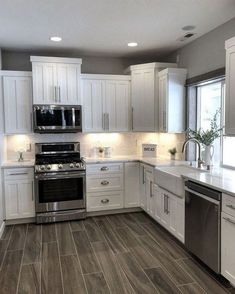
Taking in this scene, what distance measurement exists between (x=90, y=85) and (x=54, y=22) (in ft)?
4.88

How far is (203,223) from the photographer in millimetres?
2781

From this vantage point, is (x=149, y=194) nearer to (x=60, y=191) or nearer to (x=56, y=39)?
(x=60, y=191)

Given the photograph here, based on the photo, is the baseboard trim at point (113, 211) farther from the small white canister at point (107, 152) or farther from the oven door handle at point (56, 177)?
the small white canister at point (107, 152)

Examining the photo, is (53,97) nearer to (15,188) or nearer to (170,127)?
(15,188)

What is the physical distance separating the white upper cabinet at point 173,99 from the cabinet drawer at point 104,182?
1138mm

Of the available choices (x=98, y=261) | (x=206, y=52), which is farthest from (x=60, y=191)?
(x=206, y=52)

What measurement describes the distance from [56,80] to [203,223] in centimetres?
307

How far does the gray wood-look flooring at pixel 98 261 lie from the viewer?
256 cm

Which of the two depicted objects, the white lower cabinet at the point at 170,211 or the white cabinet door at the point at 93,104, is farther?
the white cabinet door at the point at 93,104

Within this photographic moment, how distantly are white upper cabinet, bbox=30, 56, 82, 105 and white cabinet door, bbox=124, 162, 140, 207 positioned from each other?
139 cm

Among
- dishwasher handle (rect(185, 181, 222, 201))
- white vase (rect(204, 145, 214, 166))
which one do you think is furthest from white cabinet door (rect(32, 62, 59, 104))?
dishwasher handle (rect(185, 181, 222, 201))

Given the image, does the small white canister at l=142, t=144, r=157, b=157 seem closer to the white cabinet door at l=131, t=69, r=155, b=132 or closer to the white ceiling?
the white cabinet door at l=131, t=69, r=155, b=132

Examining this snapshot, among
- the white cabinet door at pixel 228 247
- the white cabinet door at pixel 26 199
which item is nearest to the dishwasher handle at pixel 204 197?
the white cabinet door at pixel 228 247

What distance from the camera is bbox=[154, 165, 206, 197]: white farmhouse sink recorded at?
326 centimetres
